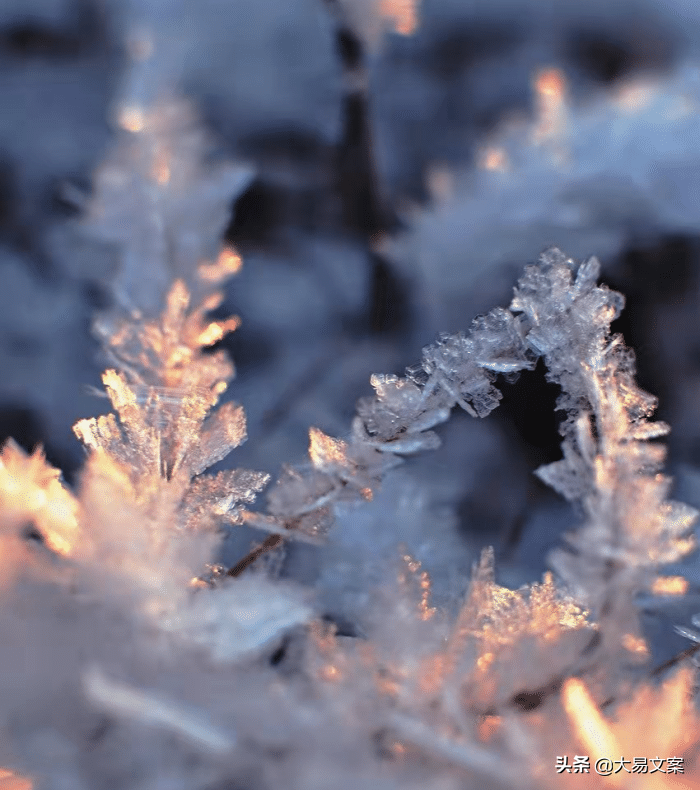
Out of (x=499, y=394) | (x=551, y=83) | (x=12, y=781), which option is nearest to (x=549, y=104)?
(x=551, y=83)

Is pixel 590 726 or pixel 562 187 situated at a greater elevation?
pixel 562 187

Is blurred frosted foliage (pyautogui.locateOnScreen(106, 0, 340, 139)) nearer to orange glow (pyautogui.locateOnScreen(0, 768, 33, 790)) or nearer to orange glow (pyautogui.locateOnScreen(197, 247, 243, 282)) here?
orange glow (pyautogui.locateOnScreen(197, 247, 243, 282))

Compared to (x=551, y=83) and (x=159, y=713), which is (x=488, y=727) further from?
(x=551, y=83)

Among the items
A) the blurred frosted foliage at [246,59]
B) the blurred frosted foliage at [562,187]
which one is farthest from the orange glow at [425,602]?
the blurred frosted foliage at [246,59]

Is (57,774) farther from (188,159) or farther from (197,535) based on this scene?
(188,159)

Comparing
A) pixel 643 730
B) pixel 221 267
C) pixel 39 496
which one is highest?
pixel 221 267

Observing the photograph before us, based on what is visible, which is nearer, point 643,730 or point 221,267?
point 643,730

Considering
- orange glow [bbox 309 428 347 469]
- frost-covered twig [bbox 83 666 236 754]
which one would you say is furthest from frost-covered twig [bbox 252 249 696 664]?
frost-covered twig [bbox 83 666 236 754]

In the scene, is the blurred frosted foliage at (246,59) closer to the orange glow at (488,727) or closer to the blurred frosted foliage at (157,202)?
the blurred frosted foliage at (157,202)
